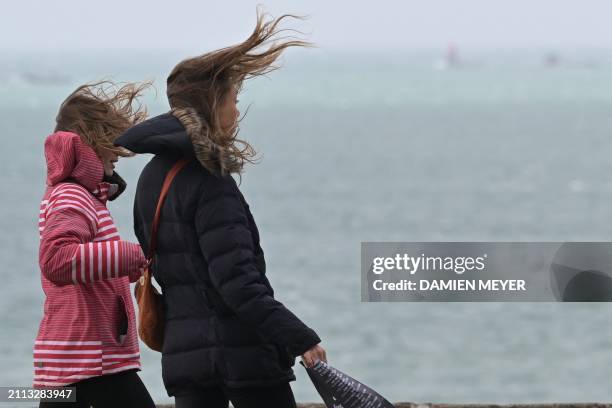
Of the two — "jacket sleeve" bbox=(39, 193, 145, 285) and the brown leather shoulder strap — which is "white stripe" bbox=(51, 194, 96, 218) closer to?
"jacket sleeve" bbox=(39, 193, 145, 285)

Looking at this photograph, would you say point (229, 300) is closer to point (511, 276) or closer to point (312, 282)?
point (511, 276)

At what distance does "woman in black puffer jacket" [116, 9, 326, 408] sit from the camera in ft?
13.3

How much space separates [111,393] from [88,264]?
49 cm

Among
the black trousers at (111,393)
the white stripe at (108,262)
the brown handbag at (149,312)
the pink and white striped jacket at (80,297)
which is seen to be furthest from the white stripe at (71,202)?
the black trousers at (111,393)

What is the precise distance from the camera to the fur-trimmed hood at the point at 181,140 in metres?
4.08

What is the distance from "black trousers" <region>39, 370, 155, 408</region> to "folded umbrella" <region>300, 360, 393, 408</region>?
2.45ft

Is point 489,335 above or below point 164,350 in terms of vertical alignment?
above

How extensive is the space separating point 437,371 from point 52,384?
2152 inches

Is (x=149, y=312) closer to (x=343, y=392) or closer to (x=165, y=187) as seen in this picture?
(x=165, y=187)

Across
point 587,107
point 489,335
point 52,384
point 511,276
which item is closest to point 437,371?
point 489,335

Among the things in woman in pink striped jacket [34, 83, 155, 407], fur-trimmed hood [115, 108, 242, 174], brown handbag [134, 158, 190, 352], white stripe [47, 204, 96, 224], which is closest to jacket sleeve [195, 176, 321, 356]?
fur-trimmed hood [115, 108, 242, 174]

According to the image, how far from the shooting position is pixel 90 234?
448cm

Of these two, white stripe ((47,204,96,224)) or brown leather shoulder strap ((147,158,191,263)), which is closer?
brown leather shoulder strap ((147,158,191,263))

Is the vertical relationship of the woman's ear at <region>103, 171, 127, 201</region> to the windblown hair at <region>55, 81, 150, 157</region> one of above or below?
below
